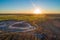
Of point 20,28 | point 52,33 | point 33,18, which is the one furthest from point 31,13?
point 52,33

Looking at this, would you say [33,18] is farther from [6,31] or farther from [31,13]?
[6,31]

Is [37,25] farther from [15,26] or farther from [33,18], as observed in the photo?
[15,26]

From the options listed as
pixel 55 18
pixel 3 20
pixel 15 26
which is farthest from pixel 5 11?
pixel 55 18

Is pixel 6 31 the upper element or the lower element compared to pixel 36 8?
lower

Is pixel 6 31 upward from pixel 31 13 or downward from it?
downward

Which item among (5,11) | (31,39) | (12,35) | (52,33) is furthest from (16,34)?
(52,33)

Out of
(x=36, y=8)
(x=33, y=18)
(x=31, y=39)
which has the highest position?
(x=36, y=8)

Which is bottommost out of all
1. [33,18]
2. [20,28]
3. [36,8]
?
[20,28]

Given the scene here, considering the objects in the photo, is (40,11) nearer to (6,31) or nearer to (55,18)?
(55,18)
